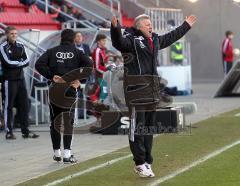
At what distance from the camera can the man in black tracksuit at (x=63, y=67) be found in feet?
39.4

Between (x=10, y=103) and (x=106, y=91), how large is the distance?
2806 mm

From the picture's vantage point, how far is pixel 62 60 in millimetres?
12016

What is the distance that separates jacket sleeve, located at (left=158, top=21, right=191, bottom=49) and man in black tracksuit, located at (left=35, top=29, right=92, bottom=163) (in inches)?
69.5

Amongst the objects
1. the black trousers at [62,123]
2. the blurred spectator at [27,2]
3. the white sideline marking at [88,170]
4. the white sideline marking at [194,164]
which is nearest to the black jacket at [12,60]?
the black trousers at [62,123]

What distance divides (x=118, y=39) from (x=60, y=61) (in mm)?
2096

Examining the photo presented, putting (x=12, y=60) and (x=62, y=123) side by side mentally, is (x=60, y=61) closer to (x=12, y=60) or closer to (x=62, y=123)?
(x=62, y=123)

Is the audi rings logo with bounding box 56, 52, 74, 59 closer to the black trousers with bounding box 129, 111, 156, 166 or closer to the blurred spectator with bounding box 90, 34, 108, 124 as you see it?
the black trousers with bounding box 129, 111, 156, 166

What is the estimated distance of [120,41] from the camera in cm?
1014

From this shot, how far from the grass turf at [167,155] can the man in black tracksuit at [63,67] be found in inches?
17.1

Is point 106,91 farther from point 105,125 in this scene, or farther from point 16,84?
point 16,84

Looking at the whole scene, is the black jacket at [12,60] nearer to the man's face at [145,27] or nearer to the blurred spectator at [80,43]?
the blurred spectator at [80,43]

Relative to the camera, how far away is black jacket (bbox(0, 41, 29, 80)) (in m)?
15.2

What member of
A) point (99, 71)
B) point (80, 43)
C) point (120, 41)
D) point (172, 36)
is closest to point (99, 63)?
point (99, 71)

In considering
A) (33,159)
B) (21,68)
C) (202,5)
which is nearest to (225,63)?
(202,5)
